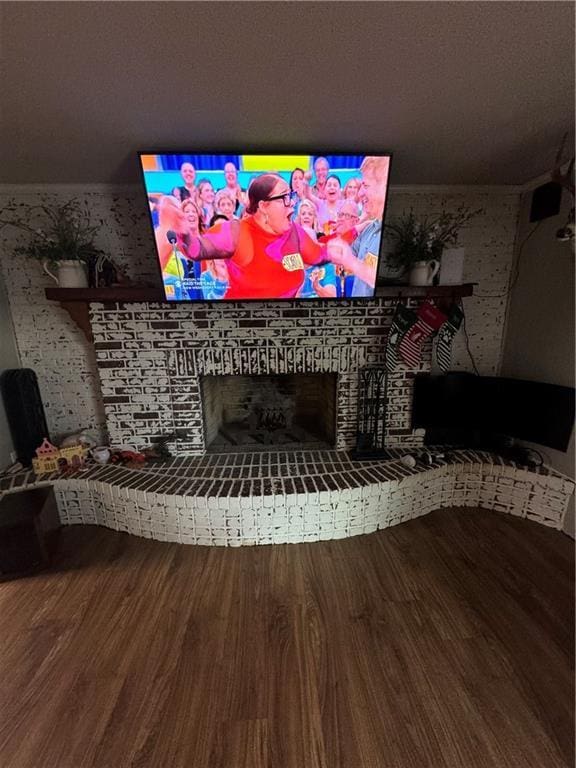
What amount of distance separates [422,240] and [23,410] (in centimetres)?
305

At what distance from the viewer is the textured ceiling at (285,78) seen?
37.9 inches

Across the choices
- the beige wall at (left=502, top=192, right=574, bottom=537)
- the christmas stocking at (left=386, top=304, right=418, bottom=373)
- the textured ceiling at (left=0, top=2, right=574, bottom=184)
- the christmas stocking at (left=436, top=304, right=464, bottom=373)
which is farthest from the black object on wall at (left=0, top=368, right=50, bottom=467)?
the beige wall at (left=502, top=192, right=574, bottom=537)

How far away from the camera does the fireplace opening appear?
266 centimetres

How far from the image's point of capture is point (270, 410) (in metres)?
2.84

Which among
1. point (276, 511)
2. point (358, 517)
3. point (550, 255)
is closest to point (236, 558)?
point (276, 511)

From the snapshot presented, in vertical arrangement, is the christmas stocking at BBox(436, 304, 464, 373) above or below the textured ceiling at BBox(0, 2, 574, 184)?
below

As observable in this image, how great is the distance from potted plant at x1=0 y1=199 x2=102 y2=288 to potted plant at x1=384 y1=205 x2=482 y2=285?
2.12m

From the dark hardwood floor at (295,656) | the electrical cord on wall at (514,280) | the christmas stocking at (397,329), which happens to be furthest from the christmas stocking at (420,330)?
the dark hardwood floor at (295,656)

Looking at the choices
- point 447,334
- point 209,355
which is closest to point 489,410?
point 447,334

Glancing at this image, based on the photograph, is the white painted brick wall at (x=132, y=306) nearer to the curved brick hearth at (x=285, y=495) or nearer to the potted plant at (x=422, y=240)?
the potted plant at (x=422, y=240)

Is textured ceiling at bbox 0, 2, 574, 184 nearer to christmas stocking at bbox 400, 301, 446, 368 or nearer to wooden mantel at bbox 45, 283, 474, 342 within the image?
wooden mantel at bbox 45, 283, 474, 342

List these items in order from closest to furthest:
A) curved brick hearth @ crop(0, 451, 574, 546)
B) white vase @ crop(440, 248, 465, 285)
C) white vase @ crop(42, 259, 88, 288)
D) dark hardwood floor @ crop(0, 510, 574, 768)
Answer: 1. dark hardwood floor @ crop(0, 510, 574, 768)
2. curved brick hearth @ crop(0, 451, 574, 546)
3. white vase @ crop(42, 259, 88, 288)
4. white vase @ crop(440, 248, 465, 285)

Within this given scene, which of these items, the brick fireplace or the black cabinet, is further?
the brick fireplace

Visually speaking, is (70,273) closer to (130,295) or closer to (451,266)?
(130,295)
